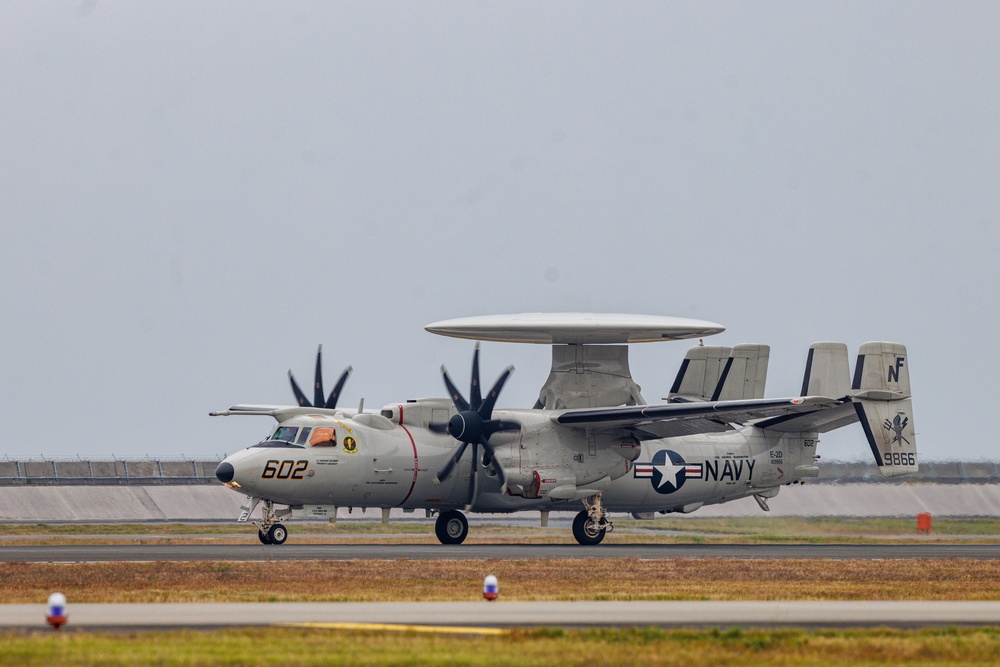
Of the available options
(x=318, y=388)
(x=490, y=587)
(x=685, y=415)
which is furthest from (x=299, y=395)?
(x=490, y=587)

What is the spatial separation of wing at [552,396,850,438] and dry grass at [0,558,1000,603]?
19.6 feet

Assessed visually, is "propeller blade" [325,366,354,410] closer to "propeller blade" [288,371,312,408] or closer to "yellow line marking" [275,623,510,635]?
"propeller blade" [288,371,312,408]

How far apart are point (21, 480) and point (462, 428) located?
117 feet

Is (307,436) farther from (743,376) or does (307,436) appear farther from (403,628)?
(403,628)

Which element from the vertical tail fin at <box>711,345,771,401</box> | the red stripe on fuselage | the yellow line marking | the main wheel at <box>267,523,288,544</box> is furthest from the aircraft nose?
the yellow line marking

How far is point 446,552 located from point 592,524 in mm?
7143

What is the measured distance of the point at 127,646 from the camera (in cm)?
1402

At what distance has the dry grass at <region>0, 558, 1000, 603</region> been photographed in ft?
69.6

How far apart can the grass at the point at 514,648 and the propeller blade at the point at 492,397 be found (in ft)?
68.4

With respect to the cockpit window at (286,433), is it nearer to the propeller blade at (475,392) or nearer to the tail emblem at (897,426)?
the propeller blade at (475,392)

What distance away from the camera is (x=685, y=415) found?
118 feet

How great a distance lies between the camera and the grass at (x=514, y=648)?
13.4m

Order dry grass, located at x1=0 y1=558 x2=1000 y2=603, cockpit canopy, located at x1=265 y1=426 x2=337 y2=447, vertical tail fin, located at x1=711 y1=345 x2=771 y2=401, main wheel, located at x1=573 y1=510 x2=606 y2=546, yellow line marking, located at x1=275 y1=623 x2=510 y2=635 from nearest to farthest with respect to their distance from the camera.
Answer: yellow line marking, located at x1=275 y1=623 x2=510 y2=635 → dry grass, located at x1=0 y1=558 x2=1000 y2=603 → cockpit canopy, located at x1=265 y1=426 x2=337 y2=447 → main wheel, located at x1=573 y1=510 x2=606 y2=546 → vertical tail fin, located at x1=711 y1=345 x2=771 y2=401

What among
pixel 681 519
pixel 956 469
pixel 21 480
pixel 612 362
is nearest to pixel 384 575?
pixel 612 362
